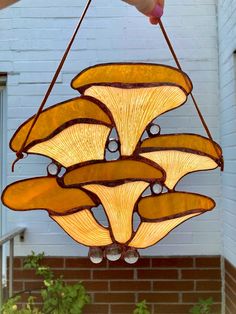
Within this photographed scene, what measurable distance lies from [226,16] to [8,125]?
1.60 metres

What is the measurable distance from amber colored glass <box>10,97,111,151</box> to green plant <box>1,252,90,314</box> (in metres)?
0.96

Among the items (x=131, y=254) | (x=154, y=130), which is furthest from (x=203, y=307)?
(x=154, y=130)

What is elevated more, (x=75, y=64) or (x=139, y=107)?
(x=75, y=64)

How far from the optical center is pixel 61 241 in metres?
3.26

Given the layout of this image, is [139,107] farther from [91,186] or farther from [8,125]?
[8,125]

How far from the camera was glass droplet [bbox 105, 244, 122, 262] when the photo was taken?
2602 millimetres

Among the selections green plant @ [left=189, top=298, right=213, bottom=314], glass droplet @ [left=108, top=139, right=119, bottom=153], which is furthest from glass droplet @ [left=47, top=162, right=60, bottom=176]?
green plant @ [left=189, top=298, right=213, bottom=314]

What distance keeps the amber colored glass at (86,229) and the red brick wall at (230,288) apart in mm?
862

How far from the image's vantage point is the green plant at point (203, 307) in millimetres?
3186

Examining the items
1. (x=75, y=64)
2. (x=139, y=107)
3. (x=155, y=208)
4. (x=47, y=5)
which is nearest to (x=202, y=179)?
(x=155, y=208)

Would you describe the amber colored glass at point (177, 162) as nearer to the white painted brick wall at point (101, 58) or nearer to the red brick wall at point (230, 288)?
the white painted brick wall at point (101, 58)

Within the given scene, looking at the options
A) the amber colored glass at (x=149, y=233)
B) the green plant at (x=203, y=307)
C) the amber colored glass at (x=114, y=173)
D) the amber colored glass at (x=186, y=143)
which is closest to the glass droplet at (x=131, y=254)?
the amber colored glass at (x=149, y=233)

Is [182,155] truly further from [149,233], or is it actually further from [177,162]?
[149,233]

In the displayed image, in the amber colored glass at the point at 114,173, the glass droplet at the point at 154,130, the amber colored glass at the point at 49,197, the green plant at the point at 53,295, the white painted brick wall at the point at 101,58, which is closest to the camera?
the amber colored glass at the point at 114,173
